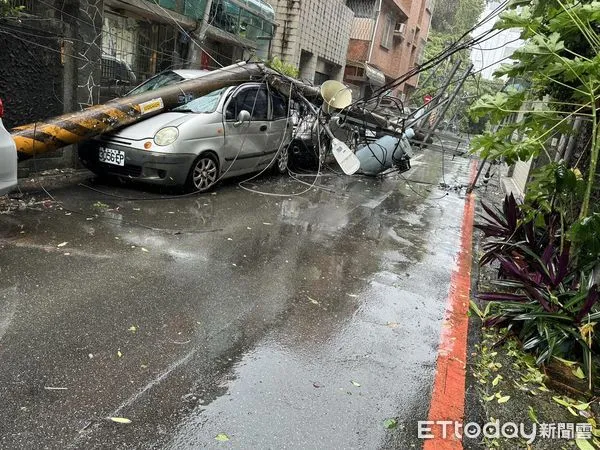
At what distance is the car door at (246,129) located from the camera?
26.9ft

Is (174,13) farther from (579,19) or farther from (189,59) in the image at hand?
(579,19)

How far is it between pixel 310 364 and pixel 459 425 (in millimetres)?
1086

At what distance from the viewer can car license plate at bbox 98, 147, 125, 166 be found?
23.4 ft

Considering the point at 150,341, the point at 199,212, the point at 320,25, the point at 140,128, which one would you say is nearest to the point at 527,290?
the point at 150,341

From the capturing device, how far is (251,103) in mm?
8812

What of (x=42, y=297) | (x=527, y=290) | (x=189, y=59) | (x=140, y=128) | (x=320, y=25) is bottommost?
(x=42, y=297)

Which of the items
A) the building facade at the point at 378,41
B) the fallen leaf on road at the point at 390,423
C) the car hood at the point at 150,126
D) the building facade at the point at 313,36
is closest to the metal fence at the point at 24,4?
the car hood at the point at 150,126

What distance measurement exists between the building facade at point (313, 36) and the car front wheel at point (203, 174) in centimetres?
892

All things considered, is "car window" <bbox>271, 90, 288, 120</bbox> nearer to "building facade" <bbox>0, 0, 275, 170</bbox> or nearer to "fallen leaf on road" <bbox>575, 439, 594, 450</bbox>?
"building facade" <bbox>0, 0, 275, 170</bbox>

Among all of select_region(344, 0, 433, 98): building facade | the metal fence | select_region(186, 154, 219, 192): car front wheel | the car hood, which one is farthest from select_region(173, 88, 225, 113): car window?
select_region(344, 0, 433, 98): building facade

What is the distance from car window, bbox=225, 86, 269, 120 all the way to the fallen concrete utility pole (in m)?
0.35

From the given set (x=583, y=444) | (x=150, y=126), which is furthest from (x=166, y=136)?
(x=583, y=444)

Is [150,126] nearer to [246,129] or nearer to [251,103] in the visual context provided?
[246,129]

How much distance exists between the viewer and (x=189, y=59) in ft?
37.6
